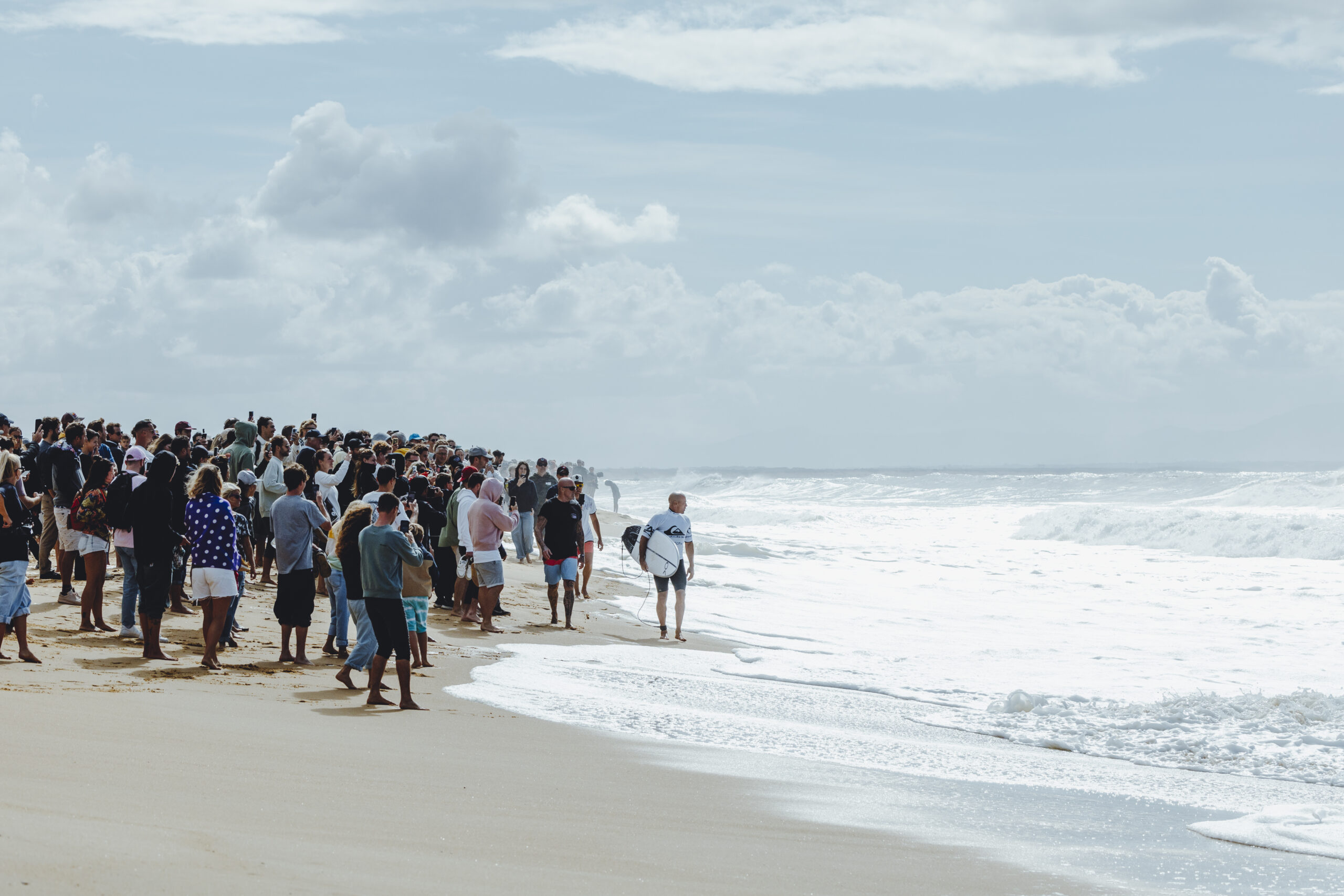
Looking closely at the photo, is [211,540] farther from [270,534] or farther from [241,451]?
[270,534]

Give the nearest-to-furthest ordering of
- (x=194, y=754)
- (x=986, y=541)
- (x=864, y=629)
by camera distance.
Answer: (x=194, y=754) → (x=864, y=629) → (x=986, y=541)

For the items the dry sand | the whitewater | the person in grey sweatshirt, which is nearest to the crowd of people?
the person in grey sweatshirt

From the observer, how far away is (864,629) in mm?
15492

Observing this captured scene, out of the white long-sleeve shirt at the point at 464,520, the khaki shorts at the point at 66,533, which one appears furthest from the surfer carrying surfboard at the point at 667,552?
the khaki shorts at the point at 66,533

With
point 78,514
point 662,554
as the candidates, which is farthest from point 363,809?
point 662,554

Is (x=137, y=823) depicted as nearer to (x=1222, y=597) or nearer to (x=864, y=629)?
(x=864, y=629)

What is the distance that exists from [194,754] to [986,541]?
30.5 metres

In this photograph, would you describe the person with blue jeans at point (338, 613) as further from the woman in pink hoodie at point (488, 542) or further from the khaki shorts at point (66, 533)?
the khaki shorts at point (66, 533)

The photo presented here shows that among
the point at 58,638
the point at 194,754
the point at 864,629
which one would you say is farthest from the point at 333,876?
the point at 864,629

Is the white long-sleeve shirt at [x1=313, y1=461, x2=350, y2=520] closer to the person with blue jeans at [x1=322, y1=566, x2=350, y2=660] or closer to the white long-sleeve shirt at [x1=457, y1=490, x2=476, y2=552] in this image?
the white long-sleeve shirt at [x1=457, y1=490, x2=476, y2=552]

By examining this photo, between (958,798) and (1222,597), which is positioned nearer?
(958,798)

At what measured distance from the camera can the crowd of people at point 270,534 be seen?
8.69 metres

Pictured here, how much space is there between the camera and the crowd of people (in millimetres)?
8688

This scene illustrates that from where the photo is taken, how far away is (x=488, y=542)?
12797 millimetres
